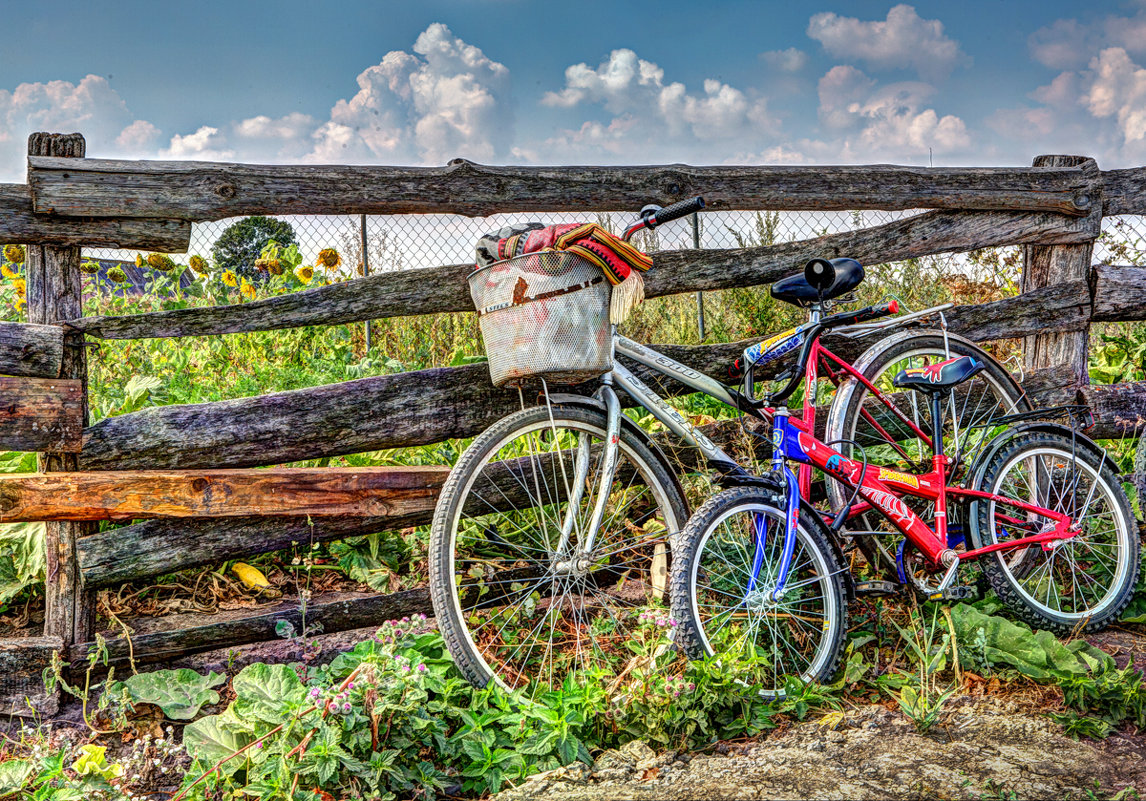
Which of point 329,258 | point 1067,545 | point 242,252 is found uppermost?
point 242,252

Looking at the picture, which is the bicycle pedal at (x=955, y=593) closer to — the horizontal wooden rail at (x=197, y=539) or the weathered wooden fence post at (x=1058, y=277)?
the horizontal wooden rail at (x=197, y=539)

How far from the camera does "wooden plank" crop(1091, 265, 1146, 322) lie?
14.8 feet

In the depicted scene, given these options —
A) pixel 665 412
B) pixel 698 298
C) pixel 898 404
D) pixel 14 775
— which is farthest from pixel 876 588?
pixel 698 298

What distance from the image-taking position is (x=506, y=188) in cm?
364

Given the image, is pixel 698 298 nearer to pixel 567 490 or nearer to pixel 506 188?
pixel 506 188

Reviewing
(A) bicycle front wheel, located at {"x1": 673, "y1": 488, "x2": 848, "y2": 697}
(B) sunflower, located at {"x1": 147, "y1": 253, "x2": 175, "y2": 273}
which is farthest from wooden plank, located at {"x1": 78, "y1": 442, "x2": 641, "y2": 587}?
(B) sunflower, located at {"x1": 147, "y1": 253, "x2": 175, "y2": 273}

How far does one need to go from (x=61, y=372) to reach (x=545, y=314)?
192 centimetres

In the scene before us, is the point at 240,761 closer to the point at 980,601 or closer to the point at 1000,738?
the point at 1000,738

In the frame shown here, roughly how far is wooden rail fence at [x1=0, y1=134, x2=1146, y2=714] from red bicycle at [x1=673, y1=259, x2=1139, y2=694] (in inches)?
39.8

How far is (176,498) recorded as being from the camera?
10.4 feet

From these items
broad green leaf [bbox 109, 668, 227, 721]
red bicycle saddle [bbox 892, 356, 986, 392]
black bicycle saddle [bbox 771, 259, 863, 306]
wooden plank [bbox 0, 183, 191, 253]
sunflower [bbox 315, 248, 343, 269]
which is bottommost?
broad green leaf [bbox 109, 668, 227, 721]

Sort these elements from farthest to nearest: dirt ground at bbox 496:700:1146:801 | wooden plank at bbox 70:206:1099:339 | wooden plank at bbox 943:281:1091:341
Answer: wooden plank at bbox 943:281:1091:341 < wooden plank at bbox 70:206:1099:339 < dirt ground at bbox 496:700:1146:801

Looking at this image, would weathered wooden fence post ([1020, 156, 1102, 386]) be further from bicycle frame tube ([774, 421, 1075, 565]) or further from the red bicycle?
bicycle frame tube ([774, 421, 1075, 565])

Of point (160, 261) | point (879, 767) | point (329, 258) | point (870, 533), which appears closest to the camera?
point (879, 767)
